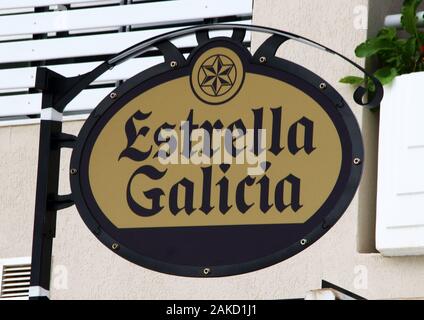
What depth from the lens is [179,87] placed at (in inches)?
166

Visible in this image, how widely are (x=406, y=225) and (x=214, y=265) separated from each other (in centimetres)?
299

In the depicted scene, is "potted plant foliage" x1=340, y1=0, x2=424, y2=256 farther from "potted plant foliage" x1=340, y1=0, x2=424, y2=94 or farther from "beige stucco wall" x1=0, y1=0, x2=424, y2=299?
"beige stucco wall" x1=0, y1=0, x2=424, y2=299

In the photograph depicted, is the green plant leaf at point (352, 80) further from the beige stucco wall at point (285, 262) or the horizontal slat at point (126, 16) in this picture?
the horizontal slat at point (126, 16)

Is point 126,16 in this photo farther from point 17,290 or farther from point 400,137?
point 400,137

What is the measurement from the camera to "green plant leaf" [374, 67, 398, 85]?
22.7 feet

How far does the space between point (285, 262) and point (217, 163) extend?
119 inches

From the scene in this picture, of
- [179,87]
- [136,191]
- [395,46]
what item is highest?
[395,46]

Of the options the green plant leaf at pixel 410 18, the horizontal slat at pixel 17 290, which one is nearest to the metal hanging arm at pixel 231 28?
the green plant leaf at pixel 410 18

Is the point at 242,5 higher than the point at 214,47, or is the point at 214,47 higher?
the point at 242,5

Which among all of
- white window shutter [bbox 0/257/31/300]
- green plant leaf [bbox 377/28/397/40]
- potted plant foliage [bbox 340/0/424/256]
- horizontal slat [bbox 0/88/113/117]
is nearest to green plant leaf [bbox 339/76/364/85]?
potted plant foliage [bbox 340/0/424/256]

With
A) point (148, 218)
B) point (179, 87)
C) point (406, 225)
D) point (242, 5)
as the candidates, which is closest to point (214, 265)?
point (148, 218)

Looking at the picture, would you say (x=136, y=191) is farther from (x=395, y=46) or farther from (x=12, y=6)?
(x=12, y=6)
